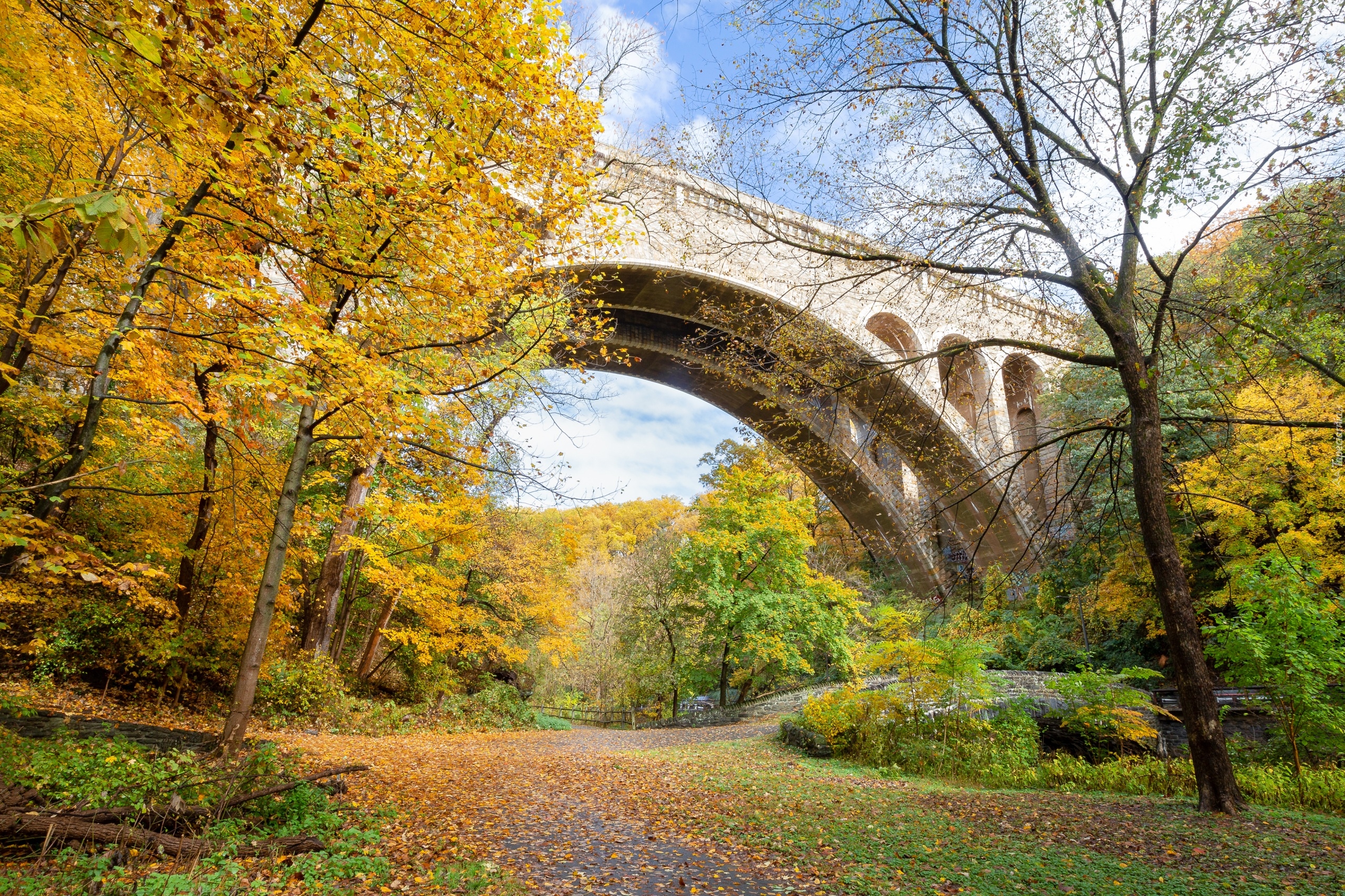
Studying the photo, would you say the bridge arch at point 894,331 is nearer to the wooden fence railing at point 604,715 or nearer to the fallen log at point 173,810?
the wooden fence railing at point 604,715

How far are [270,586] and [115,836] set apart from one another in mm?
2792

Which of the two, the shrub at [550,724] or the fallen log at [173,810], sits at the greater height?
the fallen log at [173,810]

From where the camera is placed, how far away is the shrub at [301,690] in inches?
382

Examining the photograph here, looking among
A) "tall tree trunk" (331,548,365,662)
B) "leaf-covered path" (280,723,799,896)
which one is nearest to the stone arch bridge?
"leaf-covered path" (280,723,799,896)

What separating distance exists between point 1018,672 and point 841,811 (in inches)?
451

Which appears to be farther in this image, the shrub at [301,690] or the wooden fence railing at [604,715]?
the wooden fence railing at [604,715]

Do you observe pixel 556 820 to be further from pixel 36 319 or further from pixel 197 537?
pixel 197 537

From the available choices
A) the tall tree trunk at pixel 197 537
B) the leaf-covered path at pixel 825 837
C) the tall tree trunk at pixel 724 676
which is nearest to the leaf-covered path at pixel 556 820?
the leaf-covered path at pixel 825 837

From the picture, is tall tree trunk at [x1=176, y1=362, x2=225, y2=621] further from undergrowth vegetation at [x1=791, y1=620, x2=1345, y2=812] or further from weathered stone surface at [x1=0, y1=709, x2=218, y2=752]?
undergrowth vegetation at [x1=791, y1=620, x2=1345, y2=812]

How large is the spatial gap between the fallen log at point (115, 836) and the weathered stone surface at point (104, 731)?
95.8 inches

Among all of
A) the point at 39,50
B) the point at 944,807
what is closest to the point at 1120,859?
the point at 944,807

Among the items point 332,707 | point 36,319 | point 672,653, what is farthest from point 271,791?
point 672,653

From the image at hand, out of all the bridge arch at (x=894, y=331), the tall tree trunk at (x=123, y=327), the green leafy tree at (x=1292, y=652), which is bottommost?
the green leafy tree at (x=1292, y=652)

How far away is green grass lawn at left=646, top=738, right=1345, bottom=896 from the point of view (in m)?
3.30
